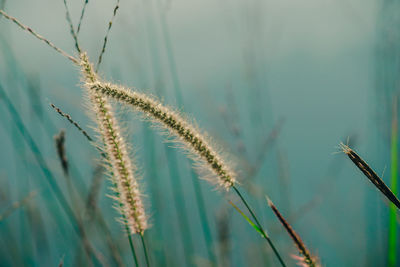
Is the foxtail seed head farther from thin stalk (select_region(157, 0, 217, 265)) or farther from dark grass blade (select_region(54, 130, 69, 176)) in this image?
thin stalk (select_region(157, 0, 217, 265))

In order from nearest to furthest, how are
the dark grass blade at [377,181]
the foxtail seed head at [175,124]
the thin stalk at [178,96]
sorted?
the dark grass blade at [377,181]
the foxtail seed head at [175,124]
the thin stalk at [178,96]

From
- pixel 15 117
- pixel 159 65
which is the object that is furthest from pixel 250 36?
pixel 15 117

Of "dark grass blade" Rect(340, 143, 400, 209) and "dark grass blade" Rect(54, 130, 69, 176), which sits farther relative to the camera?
"dark grass blade" Rect(54, 130, 69, 176)

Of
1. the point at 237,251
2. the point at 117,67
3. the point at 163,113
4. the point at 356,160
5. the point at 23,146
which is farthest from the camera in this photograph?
the point at 237,251

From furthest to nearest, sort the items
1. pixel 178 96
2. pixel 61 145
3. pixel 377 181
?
pixel 178 96
pixel 61 145
pixel 377 181

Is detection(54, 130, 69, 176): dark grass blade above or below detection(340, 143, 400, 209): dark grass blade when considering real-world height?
above

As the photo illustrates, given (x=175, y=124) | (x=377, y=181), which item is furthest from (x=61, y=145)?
(x=377, y=181)

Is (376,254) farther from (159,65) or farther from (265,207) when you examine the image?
(159,65)

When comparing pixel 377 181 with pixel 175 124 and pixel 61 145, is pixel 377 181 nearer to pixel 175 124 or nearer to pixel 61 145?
pixel 175 124

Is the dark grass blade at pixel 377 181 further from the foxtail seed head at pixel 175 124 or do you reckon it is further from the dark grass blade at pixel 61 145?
the dark grass blade at pixel 61 145

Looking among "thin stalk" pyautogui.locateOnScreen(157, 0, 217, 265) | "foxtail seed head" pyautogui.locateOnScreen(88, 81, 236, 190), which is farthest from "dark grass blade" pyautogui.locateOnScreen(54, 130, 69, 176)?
"thin stalk" pyautogui.locateOnScreen(157, 0, 217, 265)

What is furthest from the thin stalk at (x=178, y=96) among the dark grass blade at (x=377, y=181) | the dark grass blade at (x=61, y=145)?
the dark grass blade at (x=377, y=181)
